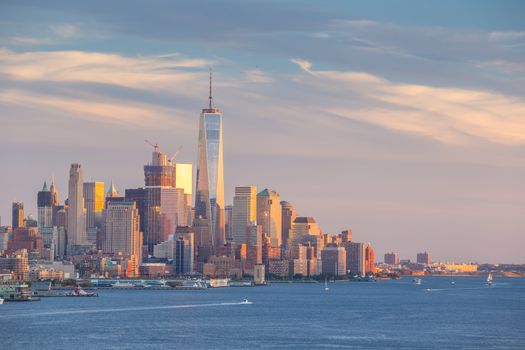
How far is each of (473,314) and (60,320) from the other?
5617 cm

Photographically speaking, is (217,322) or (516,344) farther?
(217,322)

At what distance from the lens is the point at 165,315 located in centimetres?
15975

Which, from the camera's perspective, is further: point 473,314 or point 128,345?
point 473,314

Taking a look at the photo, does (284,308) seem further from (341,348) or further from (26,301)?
(341,348)

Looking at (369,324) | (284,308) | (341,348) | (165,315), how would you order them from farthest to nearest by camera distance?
(284,308), (165,315), (369,324), (341,348)

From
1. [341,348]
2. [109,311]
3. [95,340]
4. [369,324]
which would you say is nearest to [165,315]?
[109,311]

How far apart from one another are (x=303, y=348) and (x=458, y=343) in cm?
1567

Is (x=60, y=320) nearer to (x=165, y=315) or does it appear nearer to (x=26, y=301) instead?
(x=165, y=315)

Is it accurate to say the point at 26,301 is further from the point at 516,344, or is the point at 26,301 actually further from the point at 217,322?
the point at 516,344

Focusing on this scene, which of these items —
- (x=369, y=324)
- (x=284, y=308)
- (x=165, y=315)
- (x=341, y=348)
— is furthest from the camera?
(x=284, y=308)

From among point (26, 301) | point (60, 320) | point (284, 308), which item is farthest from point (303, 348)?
point (26, 301)

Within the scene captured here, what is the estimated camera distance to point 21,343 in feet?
381

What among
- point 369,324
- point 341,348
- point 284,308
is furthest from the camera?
point 284,308

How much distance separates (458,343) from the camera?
118438mm
